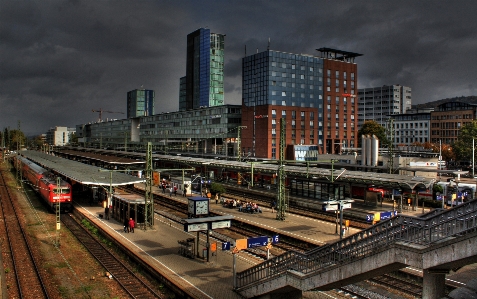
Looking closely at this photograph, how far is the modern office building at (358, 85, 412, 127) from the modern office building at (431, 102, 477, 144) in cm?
5700

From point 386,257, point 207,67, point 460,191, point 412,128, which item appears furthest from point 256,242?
point 207,67

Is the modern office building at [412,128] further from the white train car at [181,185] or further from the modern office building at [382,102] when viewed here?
the white train car at [181,185]

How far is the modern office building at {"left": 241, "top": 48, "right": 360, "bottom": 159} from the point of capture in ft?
282

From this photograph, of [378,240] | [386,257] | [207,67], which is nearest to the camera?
[386,257]

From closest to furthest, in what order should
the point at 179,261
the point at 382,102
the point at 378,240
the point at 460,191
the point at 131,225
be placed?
the point at 378,240 → the point at 179,261 → the point at 131,225 → the point at 460,191 → the point at 382,102

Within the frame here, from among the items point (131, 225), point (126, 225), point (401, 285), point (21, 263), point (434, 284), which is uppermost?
point (434, 284)

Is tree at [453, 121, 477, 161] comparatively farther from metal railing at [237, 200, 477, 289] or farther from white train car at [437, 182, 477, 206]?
metal railing at [237, 200, 477, 289]

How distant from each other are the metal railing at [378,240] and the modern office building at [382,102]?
6898 inches

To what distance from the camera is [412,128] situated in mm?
Result: 132750

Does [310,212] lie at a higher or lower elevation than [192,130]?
lower

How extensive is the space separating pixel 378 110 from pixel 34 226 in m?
175

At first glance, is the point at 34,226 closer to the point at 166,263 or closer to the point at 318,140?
the point at 166,263

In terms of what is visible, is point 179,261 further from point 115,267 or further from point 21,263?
point 21,263

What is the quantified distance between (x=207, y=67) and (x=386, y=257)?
6122 inches
